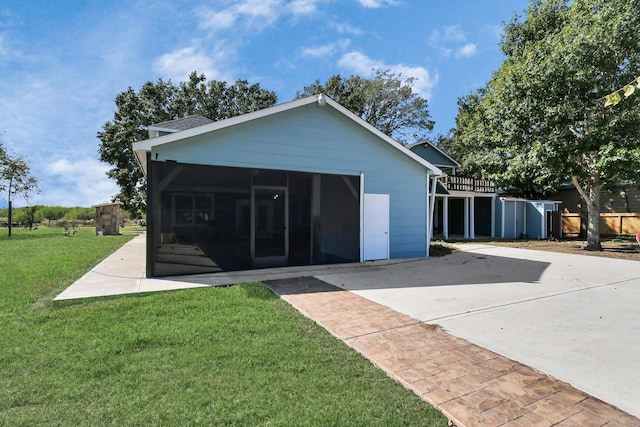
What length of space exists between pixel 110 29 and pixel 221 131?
6.74 metres

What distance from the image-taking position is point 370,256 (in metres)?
9.84

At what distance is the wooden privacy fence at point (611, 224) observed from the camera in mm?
19188

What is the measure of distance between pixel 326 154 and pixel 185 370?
6.92 metres

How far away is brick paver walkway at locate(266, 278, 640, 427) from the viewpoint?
7.80 feet

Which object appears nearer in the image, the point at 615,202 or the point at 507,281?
the point at 507,281

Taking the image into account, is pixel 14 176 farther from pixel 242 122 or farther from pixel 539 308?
pixel 539 308

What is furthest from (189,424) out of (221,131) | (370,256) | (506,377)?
(370,256)

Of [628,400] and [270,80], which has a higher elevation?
[270,80]

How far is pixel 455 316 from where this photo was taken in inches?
186

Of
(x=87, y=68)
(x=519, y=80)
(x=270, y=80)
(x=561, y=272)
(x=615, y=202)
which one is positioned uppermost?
(x=270, y=80)

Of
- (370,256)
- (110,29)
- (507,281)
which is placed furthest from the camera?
(110,29)

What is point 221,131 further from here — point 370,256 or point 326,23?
point 326,23

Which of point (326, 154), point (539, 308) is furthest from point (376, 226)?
point (539, 308)

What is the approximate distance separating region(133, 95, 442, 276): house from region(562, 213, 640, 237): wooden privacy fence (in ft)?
53.4
